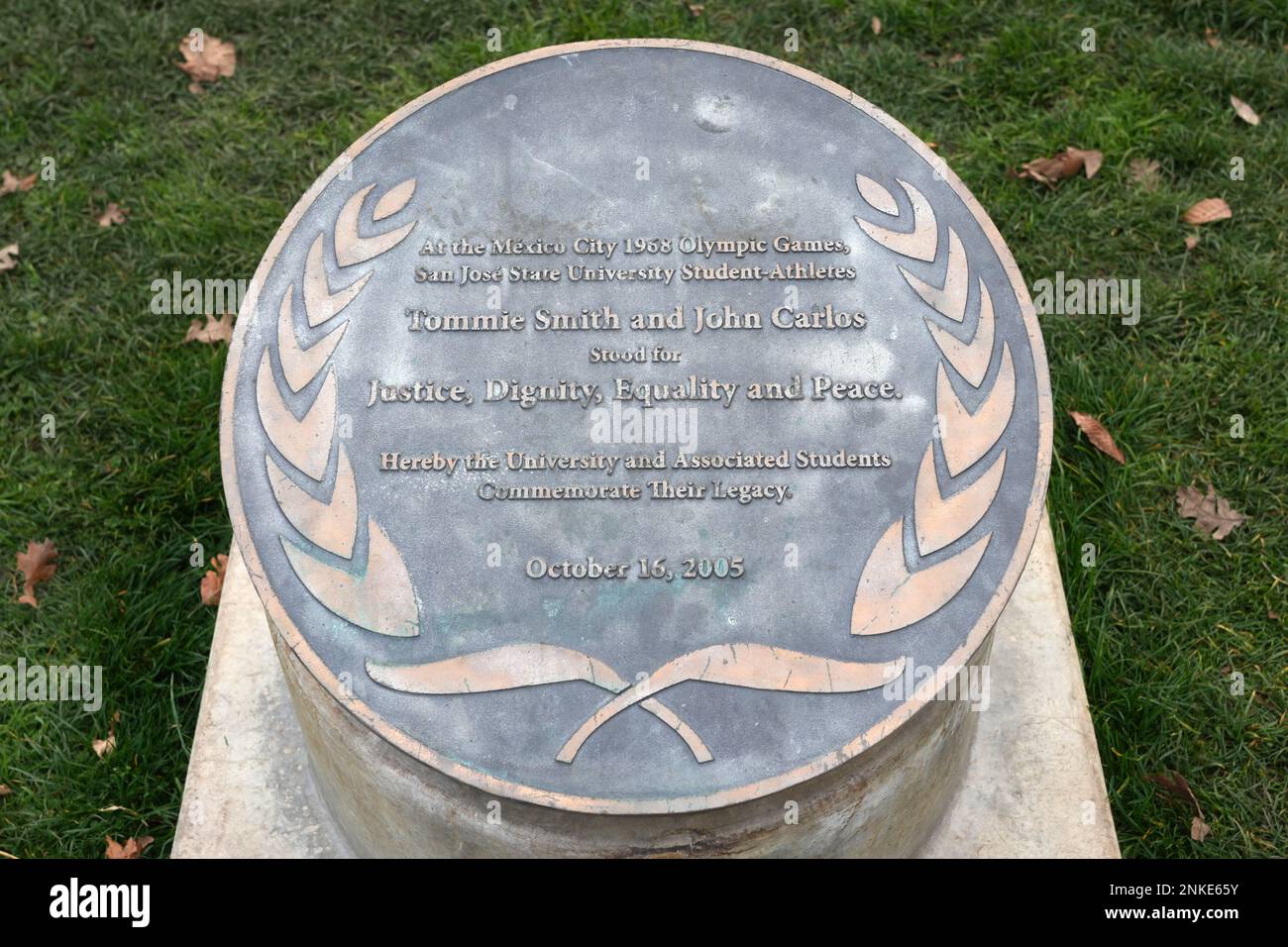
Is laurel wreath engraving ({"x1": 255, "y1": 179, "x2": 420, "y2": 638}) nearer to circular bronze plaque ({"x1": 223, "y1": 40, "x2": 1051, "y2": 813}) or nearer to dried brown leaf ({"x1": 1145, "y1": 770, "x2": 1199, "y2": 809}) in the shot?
circular bronze plaque ({"x1": 223, "y1": 40, "x2": 1051, "y2": 813})

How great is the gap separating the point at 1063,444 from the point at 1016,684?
108 cm

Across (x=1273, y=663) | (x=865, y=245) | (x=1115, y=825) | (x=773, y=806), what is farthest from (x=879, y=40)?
(x=773, y=806)

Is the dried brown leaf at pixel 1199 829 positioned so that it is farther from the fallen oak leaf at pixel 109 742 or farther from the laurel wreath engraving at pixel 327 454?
the fallen oak leaf at pixel 109 742

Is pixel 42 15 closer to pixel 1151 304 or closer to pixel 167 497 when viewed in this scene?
pixel 167 497

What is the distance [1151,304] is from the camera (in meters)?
4.66

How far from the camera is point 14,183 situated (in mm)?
5012

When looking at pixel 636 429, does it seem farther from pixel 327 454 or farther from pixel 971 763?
pixel 971 763

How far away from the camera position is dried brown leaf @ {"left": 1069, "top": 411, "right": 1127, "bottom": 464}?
4324 mm

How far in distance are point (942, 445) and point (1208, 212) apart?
2499 millimetres

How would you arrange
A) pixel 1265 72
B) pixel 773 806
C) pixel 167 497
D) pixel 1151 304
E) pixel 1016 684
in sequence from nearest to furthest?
Result: pixel 773 806 < pixel 1016 684 < pixel 167 497 < pixel 1151 304 < pixel 1265 72

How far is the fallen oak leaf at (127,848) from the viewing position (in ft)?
11.8

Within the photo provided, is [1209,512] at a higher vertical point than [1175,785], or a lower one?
higher

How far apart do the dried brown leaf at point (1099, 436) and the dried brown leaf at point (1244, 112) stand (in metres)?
1.60

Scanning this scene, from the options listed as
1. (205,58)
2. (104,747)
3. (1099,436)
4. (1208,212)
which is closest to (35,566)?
(104,747)
